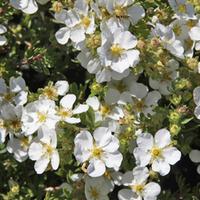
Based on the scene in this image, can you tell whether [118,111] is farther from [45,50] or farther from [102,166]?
[45,50]

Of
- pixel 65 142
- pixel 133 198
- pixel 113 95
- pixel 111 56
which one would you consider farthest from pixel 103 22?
pixel 133 198

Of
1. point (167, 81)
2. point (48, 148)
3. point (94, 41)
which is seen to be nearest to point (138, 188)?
Answer: point (48, 148)

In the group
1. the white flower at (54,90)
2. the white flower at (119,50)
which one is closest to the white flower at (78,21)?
the white flower at (119,50)

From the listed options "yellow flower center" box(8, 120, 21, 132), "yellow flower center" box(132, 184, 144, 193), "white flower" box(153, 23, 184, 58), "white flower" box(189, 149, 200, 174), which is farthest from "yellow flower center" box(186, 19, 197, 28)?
"yellow flower center" box(8, 120, 21, 132)

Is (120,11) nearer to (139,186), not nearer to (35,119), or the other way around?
(35,119)

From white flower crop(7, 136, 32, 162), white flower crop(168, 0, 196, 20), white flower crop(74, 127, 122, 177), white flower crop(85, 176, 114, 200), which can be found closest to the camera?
white flower crop(74, 127, 122, 177)

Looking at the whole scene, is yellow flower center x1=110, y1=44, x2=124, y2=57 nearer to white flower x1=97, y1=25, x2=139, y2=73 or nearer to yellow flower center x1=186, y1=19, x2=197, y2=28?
white flower x1=97, y1=25, x2=139, y2=73
